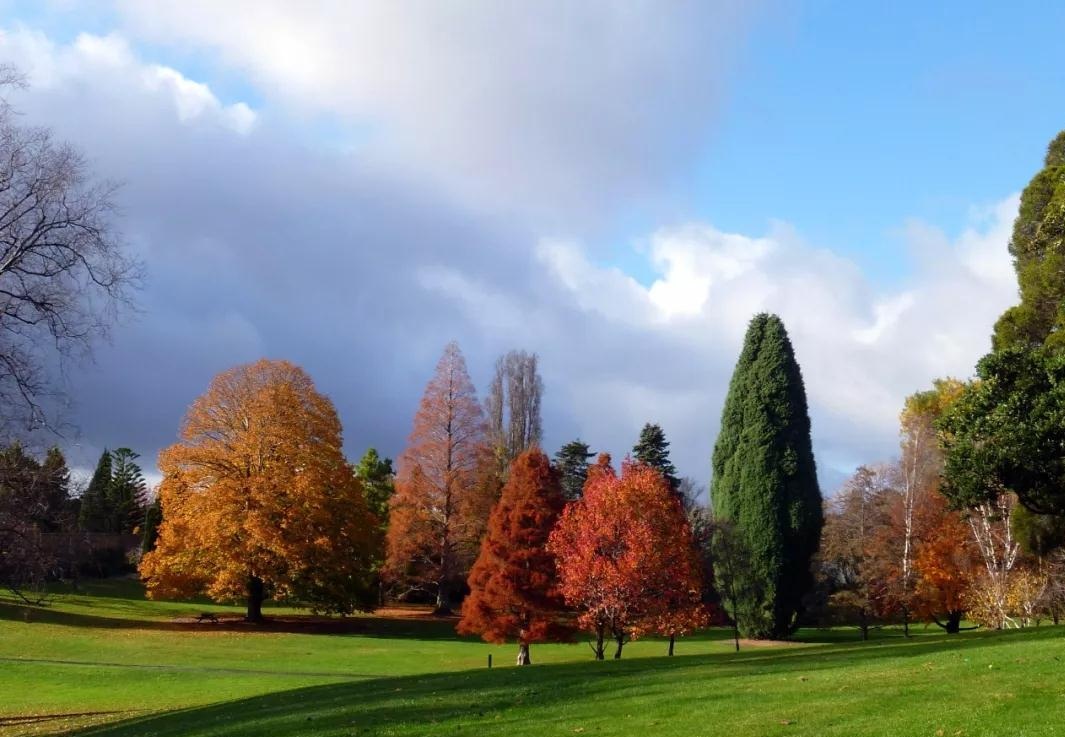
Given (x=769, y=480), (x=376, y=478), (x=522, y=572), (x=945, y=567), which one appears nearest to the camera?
(x=522, y=572)

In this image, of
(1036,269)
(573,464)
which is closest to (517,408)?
(573,464)

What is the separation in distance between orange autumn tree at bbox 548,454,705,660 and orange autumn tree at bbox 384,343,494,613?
22.9 meters

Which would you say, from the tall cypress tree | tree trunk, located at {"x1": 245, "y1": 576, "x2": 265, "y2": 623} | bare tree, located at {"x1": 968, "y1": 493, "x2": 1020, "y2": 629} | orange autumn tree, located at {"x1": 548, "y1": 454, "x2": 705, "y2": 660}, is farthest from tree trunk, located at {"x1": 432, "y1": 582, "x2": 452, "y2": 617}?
bare tree, located at {"x1": 968, "y1": 493, "x2": 1020, "y2": 629}

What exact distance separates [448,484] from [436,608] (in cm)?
833

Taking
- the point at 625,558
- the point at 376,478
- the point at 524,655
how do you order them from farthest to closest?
the point at 376,478, the point at 524,655, the point at 625,558

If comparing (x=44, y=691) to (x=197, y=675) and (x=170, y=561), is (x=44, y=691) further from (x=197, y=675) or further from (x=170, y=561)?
(x=170, y=561)

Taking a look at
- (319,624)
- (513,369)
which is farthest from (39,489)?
(513,369)

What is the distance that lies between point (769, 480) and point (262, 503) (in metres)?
26.8

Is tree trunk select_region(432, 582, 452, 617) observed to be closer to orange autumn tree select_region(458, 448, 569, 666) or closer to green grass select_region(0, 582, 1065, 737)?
green grass select_region(0, 582, 1065, 737)

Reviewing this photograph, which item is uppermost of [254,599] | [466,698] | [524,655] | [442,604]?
[466,698]

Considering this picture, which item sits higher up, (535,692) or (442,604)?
(535,692)

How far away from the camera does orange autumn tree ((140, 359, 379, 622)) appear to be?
151 ft

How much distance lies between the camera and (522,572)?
3362cm

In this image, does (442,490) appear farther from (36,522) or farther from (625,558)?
(36,522)
